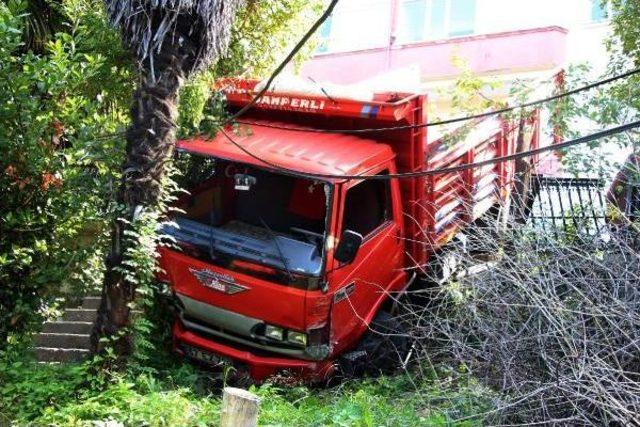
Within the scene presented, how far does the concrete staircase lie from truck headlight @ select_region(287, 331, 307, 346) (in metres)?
2.05

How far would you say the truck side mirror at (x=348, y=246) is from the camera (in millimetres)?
5938

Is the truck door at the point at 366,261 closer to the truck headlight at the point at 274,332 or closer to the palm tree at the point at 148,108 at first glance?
the truck headlight at the point at 274,332

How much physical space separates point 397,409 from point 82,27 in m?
4.08

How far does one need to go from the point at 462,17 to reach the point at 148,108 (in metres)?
13.6

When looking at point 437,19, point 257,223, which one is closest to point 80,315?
point 257,223

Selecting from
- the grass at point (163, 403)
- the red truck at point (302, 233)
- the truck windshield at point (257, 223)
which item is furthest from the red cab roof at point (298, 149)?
the grass at point (163, 403)

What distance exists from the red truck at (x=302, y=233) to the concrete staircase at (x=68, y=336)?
1.31m

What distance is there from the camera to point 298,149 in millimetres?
6559

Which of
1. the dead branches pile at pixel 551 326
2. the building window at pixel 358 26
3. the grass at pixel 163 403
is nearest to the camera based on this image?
the dead branches pile at pixel 551 326

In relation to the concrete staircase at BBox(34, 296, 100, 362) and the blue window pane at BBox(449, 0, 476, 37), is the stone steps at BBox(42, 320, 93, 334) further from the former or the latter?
the blue window pane at BBox(449, 0, 476, 37)

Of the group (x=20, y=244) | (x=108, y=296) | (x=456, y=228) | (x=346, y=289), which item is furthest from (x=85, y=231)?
(x=456, y=228)

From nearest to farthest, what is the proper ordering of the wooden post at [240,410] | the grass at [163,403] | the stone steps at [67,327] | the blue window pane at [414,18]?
1. the wooden post at [240,410]
2. the grass at [163,403]
3. the stone steps at [67,327]
4. the blue window pane at [414,18]

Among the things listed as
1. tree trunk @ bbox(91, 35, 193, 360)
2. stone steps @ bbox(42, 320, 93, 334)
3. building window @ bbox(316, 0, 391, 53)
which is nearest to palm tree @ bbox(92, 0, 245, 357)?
tree trunk @ bbox(91, 35, 193, 360)

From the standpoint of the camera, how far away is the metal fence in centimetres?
624
